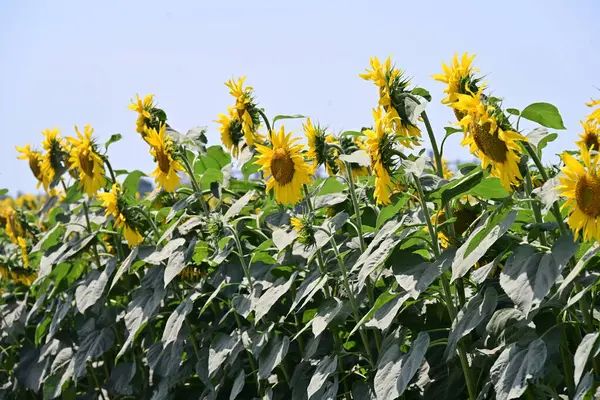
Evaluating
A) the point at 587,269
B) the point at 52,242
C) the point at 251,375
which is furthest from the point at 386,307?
the point at 52,242

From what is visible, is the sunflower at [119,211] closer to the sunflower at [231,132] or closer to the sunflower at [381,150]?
the sunflower at [231,132]

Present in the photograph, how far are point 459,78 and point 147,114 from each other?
5.43ft

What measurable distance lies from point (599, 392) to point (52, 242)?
3243mm

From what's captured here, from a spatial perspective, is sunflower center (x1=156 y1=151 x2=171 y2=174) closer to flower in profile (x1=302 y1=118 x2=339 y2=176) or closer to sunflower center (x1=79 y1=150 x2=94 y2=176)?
sunflower center (x1=79 y1=150 x2=94 y2=176)

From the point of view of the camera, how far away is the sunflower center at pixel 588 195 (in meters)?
1.99

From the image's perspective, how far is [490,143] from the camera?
2197 mm

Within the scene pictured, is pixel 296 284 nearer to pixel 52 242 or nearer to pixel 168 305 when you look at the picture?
pixel 168 305

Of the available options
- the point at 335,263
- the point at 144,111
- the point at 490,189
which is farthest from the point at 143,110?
the point at 490,189

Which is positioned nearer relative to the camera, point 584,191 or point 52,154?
point 584,191

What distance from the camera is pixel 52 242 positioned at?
4.59 metres

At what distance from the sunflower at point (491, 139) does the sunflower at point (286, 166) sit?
1.01 m

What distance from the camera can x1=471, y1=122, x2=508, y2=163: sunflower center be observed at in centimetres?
219

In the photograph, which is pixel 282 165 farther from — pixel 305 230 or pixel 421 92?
pixel 421 92

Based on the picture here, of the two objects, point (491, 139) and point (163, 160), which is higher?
point (163, 160)
